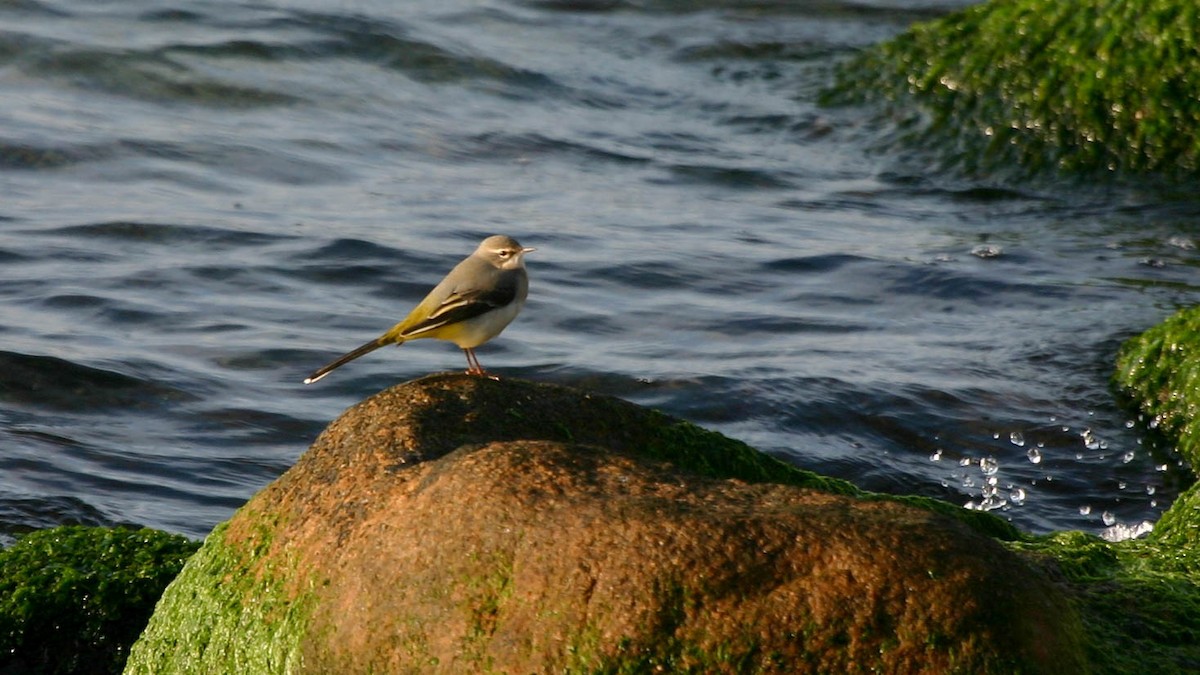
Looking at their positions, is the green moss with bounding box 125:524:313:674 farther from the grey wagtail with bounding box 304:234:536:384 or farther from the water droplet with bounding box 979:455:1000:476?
the water droplet with bounding box 979:455:1000:476

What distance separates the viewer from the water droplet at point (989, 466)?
8820 millimetres

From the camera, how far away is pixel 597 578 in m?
4.13

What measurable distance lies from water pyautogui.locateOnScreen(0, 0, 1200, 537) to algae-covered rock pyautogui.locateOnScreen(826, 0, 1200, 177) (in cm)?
43

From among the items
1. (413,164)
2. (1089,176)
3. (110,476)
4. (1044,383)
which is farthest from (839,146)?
(110,476)

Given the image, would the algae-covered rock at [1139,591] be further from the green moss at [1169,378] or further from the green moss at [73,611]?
the green moss at [73,611]

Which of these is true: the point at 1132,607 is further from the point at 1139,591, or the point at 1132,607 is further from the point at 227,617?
the point at 227,617

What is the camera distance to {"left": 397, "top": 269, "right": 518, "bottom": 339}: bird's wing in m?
6.45

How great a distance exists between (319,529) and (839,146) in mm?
10968

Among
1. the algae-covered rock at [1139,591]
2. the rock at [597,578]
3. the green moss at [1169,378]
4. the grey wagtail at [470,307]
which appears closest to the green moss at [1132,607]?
the algae-covered rock at [1139,591]

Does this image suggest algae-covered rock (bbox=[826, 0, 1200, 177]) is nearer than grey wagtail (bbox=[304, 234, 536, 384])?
No

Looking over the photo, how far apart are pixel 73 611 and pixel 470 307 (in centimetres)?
184

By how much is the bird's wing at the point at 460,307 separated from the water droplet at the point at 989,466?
343 cm

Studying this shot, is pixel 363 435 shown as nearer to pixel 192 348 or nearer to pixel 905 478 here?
pixel 905 478

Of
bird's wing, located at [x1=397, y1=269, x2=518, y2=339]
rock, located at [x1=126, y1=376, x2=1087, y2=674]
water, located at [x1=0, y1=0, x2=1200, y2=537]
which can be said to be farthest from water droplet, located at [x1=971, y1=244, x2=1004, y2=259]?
rock, located at [x1=126, y1=376, x2=1087, y2=674]
